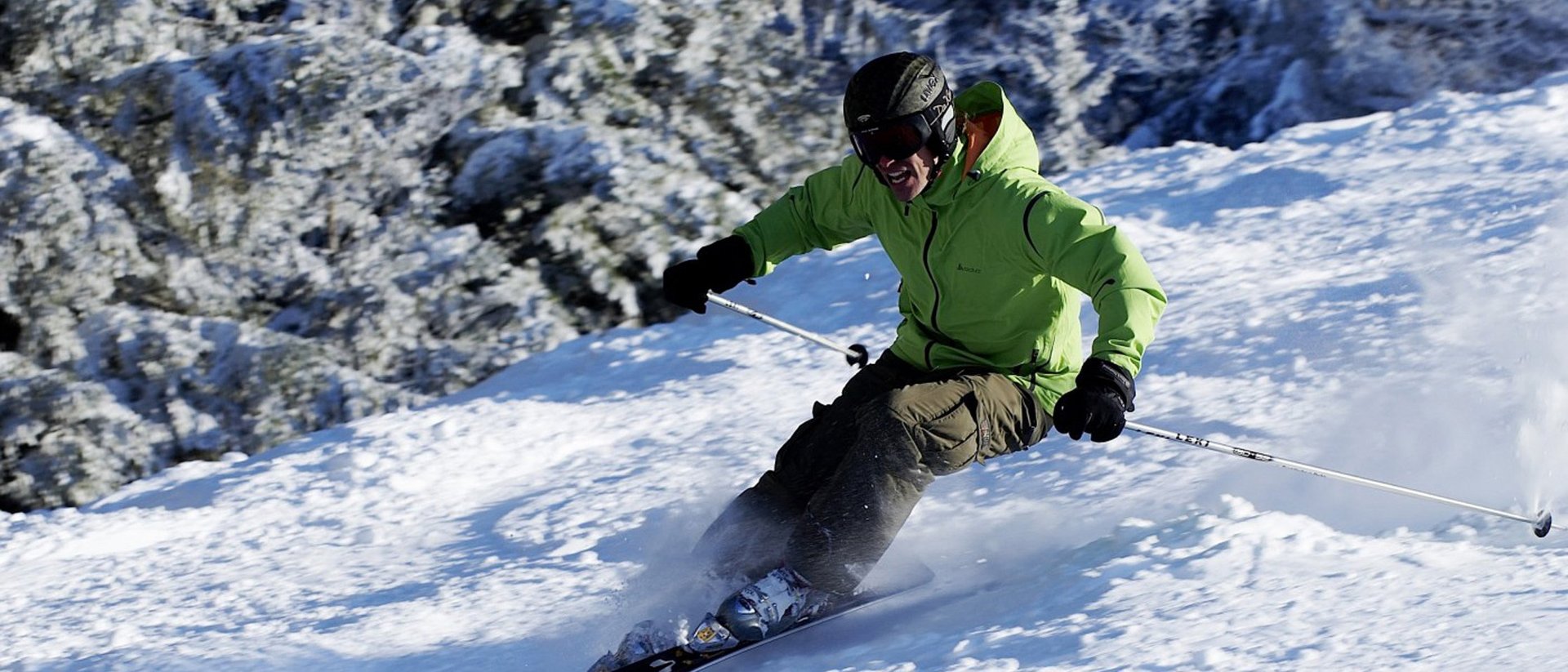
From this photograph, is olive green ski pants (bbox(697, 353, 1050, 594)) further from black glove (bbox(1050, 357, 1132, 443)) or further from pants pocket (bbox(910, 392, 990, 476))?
black glove (bbox(1050, 357, 1132, 443))

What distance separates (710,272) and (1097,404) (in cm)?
147

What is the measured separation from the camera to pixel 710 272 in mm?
4047

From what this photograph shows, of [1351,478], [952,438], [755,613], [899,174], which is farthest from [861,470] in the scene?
[1351,478]

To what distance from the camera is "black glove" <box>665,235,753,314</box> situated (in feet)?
13.2

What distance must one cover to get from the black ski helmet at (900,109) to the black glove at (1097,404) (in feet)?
2.30

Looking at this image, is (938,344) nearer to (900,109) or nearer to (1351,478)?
(900,109)

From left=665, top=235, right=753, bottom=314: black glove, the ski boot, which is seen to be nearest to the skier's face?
left=665, top=235, right=753, bottom=314: black glove

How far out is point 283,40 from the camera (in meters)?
8.47

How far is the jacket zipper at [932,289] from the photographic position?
11.5 ft

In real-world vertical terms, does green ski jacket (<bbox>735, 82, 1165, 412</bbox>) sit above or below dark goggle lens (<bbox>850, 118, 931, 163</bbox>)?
below

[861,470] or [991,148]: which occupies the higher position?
[991,148]

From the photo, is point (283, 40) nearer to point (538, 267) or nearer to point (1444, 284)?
point (538, 267)

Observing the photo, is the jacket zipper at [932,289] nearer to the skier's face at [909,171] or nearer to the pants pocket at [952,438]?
the skier's face at [909,171]

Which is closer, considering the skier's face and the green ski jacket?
the green ski jacket
